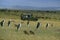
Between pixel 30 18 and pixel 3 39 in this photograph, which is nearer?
pixel 3 39

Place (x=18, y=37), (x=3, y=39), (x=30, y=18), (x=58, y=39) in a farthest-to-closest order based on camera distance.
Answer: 1. (x=30, y=18)
2. (x=58, y=39)
3. (x=18, y=37)
4. (x=3, y=39)

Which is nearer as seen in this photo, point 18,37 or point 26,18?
point 18,37

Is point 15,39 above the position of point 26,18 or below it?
above

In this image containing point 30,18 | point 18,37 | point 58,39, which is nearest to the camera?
point 18,37

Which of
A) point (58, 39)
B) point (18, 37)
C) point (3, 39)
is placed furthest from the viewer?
point (58, 39)

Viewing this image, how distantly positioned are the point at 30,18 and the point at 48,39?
26.9 metres

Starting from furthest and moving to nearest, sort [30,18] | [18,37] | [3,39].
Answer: [30,18]
[18,37]
[3,39]

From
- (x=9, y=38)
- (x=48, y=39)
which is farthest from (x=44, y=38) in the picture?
(x=9, y=38)

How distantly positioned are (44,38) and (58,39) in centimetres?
132

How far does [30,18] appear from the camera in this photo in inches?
1844

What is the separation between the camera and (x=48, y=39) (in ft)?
65.7

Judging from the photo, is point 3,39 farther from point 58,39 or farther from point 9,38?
point 58,39

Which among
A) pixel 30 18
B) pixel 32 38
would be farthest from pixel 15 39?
pixel 30 18

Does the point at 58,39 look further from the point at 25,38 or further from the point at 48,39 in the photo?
the point at 25,38
